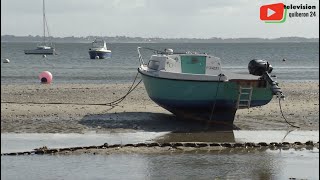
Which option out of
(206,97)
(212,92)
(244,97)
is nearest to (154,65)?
(206,97)

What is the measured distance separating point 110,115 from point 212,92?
12.3 ft

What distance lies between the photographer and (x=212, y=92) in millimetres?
19422

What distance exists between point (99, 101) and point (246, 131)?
8.16m

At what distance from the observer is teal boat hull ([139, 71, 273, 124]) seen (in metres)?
19.4

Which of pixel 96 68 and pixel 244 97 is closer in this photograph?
pixel 244 97

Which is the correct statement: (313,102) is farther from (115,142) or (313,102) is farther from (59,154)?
(59,154)

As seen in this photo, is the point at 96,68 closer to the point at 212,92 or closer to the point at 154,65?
the point at 154,65

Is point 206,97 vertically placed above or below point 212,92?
below

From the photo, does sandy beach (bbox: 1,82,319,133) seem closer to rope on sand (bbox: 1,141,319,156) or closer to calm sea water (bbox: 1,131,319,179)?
calm sea water (bbox: 1,131,319,179)

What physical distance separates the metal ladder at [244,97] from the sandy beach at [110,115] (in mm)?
652

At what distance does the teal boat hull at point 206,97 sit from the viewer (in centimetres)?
1939

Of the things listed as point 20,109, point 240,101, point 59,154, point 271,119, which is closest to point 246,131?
point 240,101

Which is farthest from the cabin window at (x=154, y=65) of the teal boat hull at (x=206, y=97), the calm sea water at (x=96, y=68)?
the calm sea water at (x=96, y=68)

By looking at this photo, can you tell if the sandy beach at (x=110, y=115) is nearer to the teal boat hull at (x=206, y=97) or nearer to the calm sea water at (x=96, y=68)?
the teal boat hull at (x=206, y=97)
